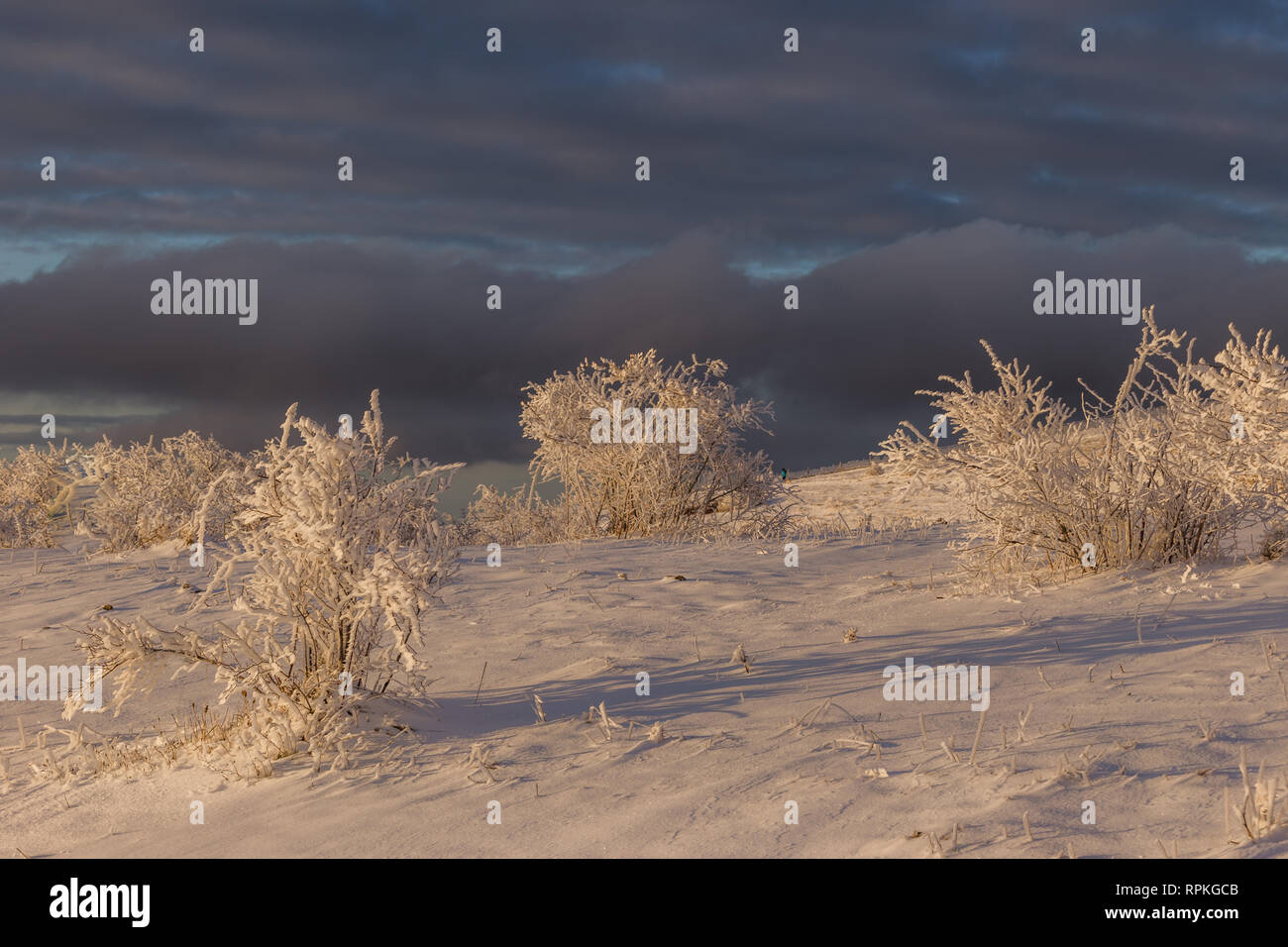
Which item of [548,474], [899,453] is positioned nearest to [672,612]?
[899,453]

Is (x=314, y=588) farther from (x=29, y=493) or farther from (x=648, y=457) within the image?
(x=29, y=493)

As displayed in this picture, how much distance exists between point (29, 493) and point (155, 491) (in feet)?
19.9

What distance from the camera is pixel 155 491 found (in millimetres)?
14391

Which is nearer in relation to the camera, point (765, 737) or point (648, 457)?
point (765, 737)

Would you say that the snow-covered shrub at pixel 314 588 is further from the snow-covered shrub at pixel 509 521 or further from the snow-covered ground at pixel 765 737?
the snow-covered shrub at pixel 509 521

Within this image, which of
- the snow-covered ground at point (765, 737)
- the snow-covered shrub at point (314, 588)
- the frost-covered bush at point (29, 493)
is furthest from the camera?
the frost-covered bush at point (29, 493)

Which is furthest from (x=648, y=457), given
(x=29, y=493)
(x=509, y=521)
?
(x=29, y=493)

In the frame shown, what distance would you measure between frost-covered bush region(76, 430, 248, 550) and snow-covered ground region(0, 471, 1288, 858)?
15.6ft

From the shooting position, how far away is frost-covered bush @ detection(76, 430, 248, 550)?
13195mm

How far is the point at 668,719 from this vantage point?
17.5ft

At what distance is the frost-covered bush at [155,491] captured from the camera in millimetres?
13195

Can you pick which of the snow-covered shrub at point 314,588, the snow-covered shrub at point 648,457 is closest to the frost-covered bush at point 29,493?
the snow-covered shrub at point 648,457

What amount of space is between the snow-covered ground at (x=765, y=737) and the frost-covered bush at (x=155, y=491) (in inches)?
187
